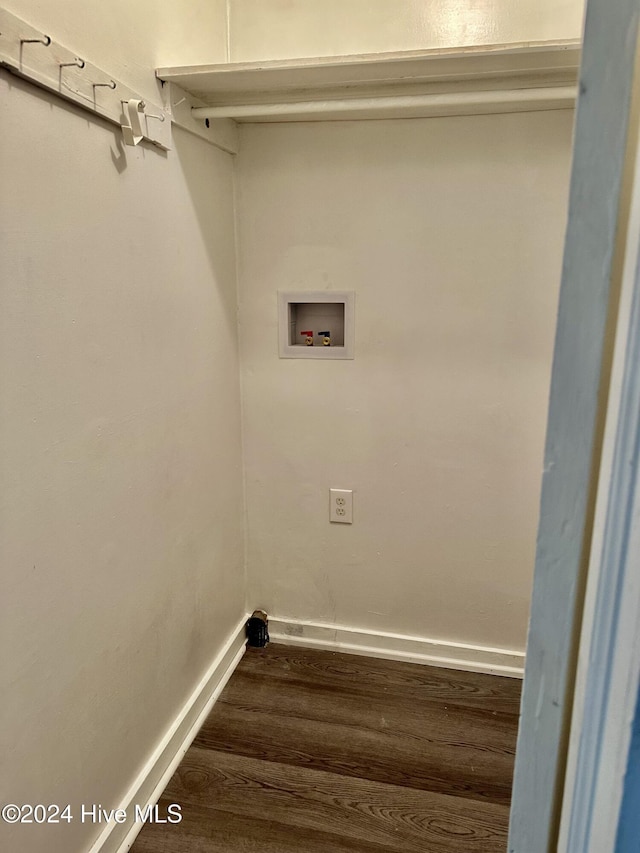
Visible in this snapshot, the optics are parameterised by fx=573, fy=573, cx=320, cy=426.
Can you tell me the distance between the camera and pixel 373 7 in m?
1.76

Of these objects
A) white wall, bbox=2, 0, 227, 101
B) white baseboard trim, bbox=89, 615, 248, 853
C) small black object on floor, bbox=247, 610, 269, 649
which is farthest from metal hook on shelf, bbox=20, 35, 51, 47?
small black object on floor, bbox=247, 610, 269, 649

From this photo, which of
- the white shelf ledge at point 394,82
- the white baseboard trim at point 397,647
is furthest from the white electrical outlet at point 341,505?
the white shelf ledge at point 394,82

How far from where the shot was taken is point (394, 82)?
154cm

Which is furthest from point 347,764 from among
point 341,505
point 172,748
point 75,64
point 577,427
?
point 75,64

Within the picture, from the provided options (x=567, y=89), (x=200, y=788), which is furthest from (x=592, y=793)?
(x=567, y=89)

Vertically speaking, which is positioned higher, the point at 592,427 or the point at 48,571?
the point at 592,427

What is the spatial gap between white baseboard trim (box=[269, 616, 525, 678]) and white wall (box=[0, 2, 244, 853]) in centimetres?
50

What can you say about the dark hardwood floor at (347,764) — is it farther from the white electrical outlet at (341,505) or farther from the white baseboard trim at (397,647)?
the white electrical outlet at (341,505)

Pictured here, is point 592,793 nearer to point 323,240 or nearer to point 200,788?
point 200,788

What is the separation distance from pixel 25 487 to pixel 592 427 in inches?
38.9

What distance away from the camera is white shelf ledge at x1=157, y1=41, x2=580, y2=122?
4.53ft

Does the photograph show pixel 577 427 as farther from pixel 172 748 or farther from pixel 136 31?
pixel 172 748

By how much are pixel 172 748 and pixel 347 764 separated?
0.52m

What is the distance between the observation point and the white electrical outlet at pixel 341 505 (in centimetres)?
215
